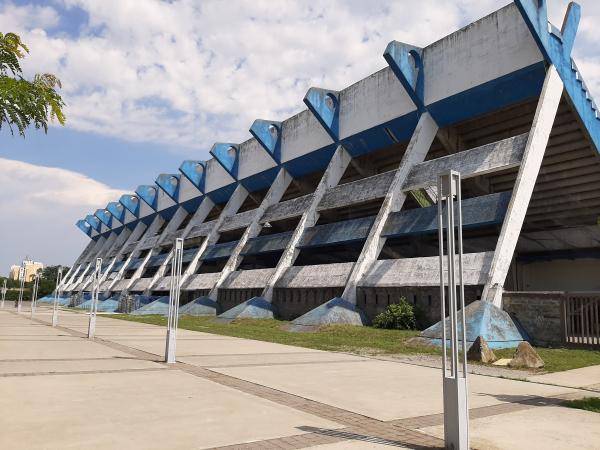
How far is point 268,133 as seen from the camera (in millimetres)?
38594

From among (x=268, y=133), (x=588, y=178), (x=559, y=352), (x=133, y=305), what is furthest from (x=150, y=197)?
(x=559, y=352)

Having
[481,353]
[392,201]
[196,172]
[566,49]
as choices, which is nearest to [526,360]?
[481,353]

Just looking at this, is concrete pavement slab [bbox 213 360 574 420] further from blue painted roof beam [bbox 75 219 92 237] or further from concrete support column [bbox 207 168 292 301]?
blue painted roof beam [bbox 75 219 92 237]

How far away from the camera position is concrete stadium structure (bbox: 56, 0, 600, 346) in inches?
827

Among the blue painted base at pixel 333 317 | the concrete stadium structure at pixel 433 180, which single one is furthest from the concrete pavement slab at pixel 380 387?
the blue painted base at pixel 333 317

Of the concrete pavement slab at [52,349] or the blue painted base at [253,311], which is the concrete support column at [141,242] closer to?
the blue painted base at [253,311]

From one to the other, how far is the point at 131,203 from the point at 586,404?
69638 mm

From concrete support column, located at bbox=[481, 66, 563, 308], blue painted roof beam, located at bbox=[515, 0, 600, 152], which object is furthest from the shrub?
blue painted roof beam, located at bbox=[515, 0, 600, 152]

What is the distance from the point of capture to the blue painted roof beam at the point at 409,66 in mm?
25594

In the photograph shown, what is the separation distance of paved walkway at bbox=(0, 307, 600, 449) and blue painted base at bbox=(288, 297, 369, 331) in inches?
389

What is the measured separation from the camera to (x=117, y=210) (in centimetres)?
7619

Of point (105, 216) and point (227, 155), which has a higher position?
point (227, 155)

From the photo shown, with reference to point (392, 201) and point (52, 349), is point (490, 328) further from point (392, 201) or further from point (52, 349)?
point (52, 349)

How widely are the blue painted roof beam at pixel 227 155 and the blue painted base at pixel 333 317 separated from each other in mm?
23430
